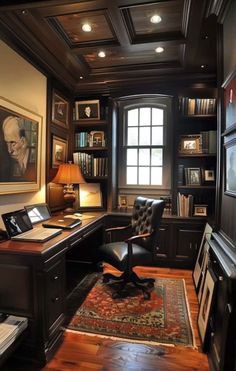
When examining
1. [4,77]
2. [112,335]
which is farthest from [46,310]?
[4,77]

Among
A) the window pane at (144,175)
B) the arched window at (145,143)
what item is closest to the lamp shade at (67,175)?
the arched window at (145,143)

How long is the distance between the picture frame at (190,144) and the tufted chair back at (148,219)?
3.42ft

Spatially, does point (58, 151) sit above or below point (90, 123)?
below

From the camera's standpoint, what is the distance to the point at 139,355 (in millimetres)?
1805

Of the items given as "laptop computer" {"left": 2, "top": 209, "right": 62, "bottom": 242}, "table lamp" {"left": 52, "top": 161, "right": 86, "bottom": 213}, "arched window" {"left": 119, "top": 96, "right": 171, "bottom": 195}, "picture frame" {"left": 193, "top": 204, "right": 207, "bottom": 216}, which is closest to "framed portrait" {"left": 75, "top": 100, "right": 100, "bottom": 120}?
"arched window" {"left": 119, "top": 96, "right": 171, "bottom": 195}

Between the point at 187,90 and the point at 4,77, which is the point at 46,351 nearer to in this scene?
the point at 4,77

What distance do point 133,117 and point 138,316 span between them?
2918 mm

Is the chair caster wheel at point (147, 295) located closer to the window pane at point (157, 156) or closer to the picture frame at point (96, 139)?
the window pane at point (157, 156)

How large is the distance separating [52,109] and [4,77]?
92cm

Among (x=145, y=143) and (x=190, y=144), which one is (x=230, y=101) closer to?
(x=190, y=144)

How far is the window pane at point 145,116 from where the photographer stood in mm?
4016

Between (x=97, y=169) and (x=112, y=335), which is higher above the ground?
(x=97, y=169)

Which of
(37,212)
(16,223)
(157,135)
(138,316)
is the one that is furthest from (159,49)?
(138,316)

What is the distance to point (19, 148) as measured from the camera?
8.18 ft
